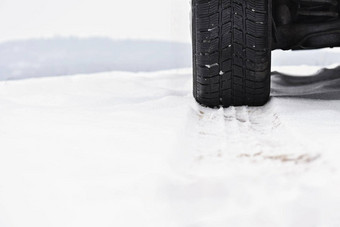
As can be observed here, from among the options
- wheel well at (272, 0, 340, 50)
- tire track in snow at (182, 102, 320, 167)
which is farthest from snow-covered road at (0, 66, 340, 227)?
wheel well at (272, 0, 340, 50)

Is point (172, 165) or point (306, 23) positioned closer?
point (172, 165)

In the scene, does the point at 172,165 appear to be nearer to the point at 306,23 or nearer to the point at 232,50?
the point at 232,50

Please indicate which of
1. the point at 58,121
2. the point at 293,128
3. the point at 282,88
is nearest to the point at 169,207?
the point at 293,128

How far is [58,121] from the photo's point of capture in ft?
3.72

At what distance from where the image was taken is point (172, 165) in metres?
0.70

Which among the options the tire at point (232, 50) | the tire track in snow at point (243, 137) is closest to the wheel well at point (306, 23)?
the tire at point (232, 50)

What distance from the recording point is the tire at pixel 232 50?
48.6 inches

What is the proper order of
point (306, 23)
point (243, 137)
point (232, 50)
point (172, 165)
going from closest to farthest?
1. point (172, 165)
2. point (243, 137)
3. point (232, 50)
4. point (306, 23)

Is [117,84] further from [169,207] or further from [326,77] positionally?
[169,207]

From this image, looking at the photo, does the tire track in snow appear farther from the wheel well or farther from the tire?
the wheel well

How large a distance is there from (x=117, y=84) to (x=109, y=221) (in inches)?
57.7

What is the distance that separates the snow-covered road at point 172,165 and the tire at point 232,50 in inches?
2.5

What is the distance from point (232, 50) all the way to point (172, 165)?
66 centimetres

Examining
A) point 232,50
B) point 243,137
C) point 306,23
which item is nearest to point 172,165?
point 243,137
